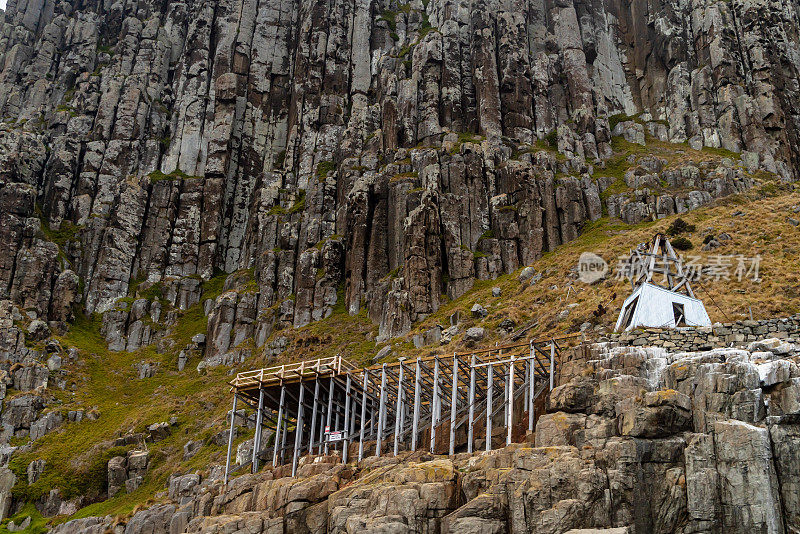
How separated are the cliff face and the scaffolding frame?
72.0ft

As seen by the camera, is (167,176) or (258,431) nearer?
(258,431)

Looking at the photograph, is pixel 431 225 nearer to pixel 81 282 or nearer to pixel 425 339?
pixel 425 339

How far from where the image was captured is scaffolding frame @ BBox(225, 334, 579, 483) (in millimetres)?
41078

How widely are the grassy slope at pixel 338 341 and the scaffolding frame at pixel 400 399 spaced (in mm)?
11364

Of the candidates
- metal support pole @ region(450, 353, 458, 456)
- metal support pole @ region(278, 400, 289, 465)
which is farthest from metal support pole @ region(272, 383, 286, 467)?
metal support pole @ region(450, 353, 458, 456)

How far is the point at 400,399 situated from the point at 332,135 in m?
70.0

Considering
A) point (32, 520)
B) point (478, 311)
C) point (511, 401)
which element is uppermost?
point (478, 311)

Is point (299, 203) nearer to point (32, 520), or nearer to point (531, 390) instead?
point (32, 520)

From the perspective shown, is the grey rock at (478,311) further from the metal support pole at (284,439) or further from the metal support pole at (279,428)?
the metal support pole at (279,428)

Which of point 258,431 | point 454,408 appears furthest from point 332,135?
point 454,408

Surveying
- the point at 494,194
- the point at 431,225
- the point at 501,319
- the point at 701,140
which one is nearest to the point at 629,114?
the point at 701,140

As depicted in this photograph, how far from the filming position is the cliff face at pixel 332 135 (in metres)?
82.2

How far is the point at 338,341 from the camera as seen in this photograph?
73.3 meters

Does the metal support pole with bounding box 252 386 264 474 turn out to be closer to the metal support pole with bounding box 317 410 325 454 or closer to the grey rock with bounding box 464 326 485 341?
the metal support pole with bounding box 317 410 325 454
